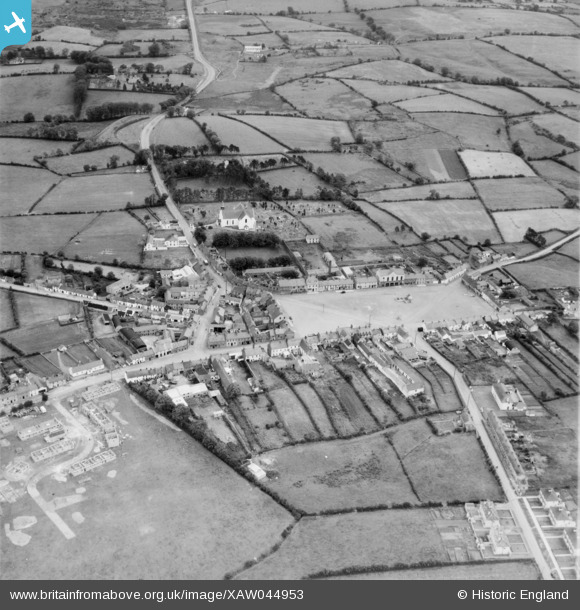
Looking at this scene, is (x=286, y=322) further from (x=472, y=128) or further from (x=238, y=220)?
(x=472, y=128)

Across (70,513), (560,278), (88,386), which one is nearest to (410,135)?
(560,278)

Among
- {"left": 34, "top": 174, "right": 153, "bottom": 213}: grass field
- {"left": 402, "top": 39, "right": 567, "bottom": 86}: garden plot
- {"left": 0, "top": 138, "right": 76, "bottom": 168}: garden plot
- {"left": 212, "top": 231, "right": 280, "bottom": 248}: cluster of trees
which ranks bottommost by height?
{"left": 212, "top": 231, "right": 280, "bottom": 248}: cluster of trees

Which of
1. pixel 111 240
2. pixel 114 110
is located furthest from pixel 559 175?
pixel 114 110

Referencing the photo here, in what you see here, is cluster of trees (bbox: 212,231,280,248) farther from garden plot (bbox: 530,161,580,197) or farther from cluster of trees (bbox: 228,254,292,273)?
garden plot (bbox: 530,161,580,197)

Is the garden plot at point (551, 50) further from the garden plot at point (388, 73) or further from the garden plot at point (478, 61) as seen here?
the garden plot at point (388, 73)

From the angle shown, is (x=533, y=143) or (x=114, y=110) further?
(x=114, y=110)

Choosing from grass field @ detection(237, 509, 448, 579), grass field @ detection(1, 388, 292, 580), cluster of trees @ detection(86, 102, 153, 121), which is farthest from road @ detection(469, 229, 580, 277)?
cluster of trees @ detection(86, 102, 153, 121)
